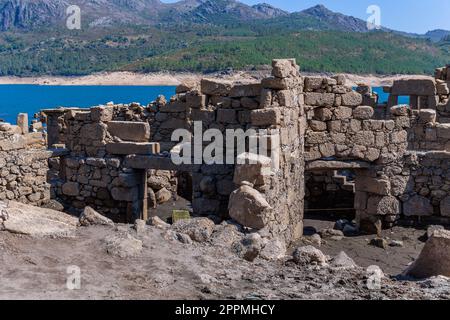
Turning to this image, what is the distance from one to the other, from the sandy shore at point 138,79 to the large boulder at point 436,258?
65904 millimetres

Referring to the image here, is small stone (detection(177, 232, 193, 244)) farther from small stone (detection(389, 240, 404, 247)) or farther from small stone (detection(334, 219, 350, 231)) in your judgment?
small stone (detection(334, 219, 350, 231))

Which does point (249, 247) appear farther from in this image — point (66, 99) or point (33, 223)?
point (66, 99)

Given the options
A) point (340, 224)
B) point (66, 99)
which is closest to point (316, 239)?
point (340, 224)

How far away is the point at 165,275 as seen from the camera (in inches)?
259

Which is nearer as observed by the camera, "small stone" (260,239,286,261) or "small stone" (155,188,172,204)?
"small stone" (260,239,286,261)

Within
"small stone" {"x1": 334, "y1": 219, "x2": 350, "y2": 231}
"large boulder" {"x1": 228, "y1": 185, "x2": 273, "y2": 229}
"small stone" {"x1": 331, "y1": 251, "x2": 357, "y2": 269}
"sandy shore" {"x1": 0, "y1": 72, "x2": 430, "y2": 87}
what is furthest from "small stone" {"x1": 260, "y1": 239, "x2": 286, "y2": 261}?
"sandy shore" {"x1": 0, "y1": 72, "x2": 430, "y2": 87}

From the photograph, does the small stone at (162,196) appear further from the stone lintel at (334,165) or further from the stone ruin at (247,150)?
the stone lintel at (334,165)

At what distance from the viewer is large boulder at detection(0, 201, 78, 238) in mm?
7469

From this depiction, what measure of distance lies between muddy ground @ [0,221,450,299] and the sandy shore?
216ft

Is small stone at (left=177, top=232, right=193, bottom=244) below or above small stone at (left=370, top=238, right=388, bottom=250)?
above

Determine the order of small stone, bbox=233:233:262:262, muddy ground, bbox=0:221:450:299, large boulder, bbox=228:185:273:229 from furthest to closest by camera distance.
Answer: large boulder, bbox=228:185:273:229 < small stone, bbox=233:233:262:262 < muddy ground, bbox=0:221:450:299

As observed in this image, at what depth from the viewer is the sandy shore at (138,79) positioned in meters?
80.8

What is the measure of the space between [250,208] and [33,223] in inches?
116

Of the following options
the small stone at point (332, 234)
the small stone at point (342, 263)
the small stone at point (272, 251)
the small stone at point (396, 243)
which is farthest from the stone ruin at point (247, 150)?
the small stone at point (342, 263)
